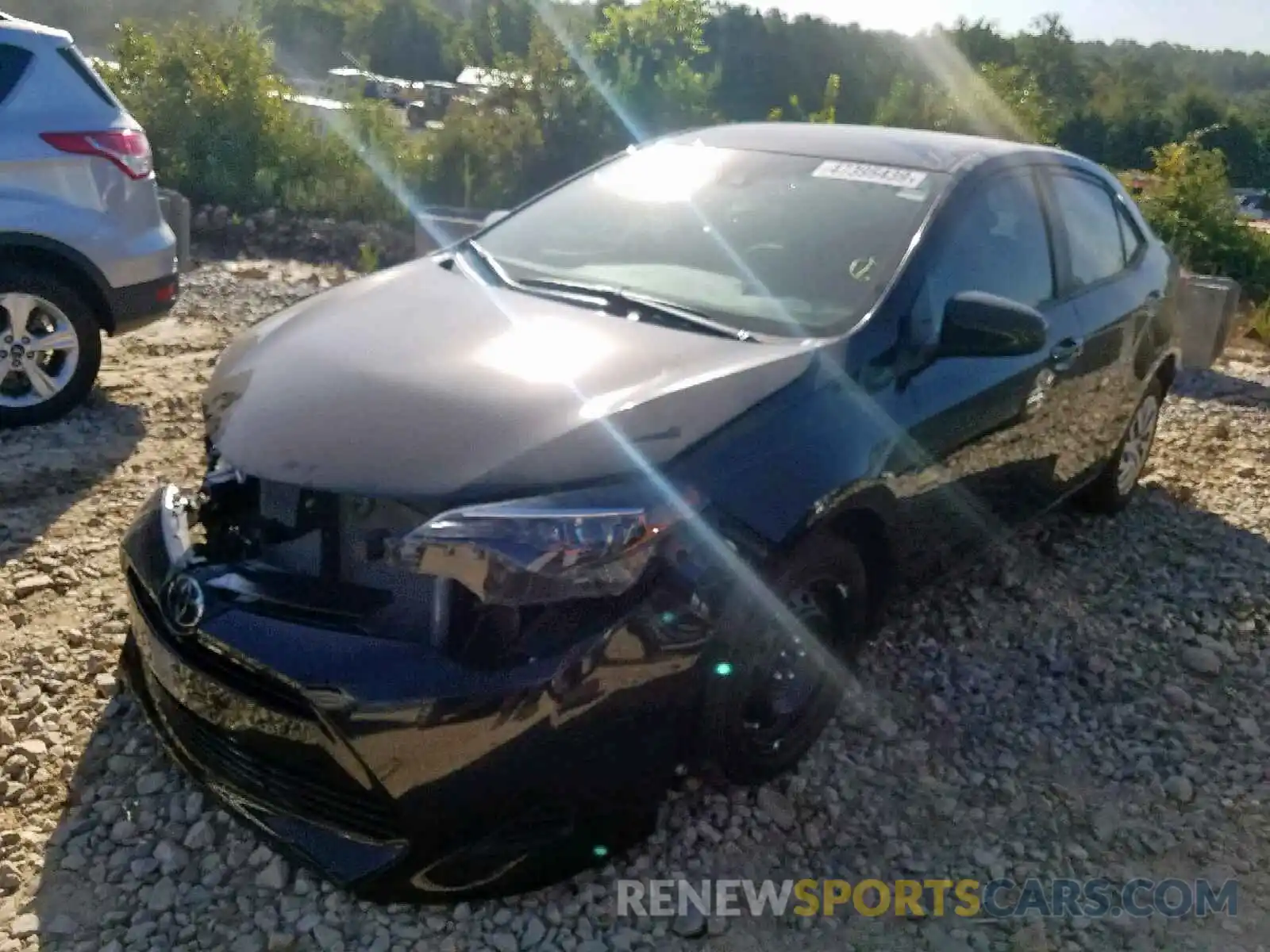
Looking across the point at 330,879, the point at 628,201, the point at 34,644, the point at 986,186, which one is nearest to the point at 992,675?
the point at 986,186

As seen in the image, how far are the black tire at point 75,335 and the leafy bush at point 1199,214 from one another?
9006 millimetres

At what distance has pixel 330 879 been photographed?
7.72ft

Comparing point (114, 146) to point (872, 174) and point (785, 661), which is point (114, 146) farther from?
point (785, 661)

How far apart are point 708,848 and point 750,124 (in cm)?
270

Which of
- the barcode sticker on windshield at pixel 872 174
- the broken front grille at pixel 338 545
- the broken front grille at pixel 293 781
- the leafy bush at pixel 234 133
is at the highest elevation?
the barcode sticker on windshield at pixel 872 174

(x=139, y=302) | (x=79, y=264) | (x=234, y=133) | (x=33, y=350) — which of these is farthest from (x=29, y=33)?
(x=234, y=133)

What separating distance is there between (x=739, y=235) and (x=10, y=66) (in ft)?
11.5

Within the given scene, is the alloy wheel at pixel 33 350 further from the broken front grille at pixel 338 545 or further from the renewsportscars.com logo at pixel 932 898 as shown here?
the renewsportscars.com logo at pixel 932 898

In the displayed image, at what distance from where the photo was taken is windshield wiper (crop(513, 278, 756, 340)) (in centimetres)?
317

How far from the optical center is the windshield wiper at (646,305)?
317 cm

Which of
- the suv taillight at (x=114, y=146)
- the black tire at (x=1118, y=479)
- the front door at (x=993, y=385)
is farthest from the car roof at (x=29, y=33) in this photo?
the black tire at (x=1118, y=479)

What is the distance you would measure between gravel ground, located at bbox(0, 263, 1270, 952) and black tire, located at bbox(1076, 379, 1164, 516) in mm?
91

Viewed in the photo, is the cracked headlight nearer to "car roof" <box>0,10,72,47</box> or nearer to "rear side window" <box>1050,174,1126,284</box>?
"rear side window" <box>1050,174,1126,284</box>

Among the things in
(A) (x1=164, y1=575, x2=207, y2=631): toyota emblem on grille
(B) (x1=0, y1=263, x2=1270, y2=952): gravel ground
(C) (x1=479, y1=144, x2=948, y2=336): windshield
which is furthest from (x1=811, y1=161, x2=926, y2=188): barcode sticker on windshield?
(A) (x1=164, y1=575, x2=207, y2=631): toyota emblem on grille
